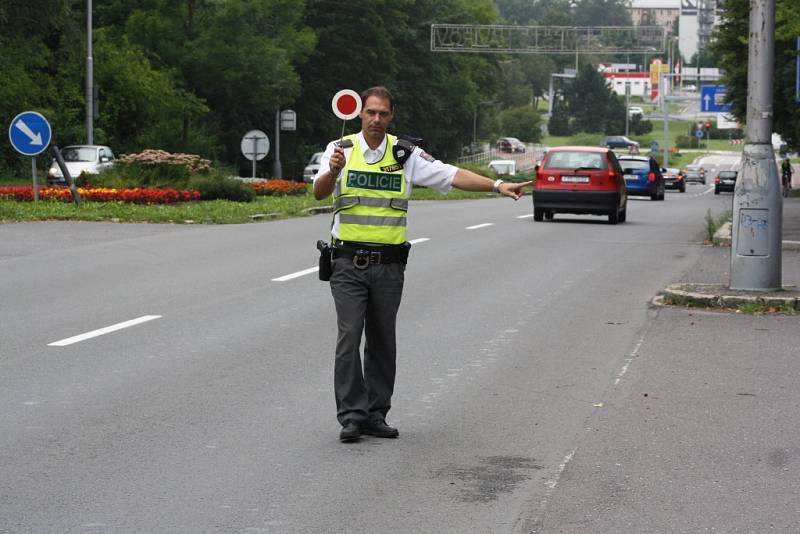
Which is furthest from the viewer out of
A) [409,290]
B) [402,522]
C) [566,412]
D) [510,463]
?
[409,290]

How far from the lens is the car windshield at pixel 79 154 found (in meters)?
42.8

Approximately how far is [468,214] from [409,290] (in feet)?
51.9

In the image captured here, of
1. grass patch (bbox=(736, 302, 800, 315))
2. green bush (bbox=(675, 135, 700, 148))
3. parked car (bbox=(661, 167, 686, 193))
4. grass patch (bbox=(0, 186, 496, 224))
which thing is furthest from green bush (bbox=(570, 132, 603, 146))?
grass patch (bbox=(736, 302, 800, 315))

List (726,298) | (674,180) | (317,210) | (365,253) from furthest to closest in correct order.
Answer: (674,180), (317,210), (726,298), (365,253)

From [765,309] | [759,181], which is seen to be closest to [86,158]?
[759,181]

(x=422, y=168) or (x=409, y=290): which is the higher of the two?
(x=422, y=168)

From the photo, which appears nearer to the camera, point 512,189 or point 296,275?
point 512,189

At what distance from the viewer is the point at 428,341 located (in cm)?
1152

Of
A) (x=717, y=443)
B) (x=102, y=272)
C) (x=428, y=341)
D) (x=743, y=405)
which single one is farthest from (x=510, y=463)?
(x=102, y=272)

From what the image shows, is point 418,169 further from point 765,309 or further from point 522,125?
point 522,125

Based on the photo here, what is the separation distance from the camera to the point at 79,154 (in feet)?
141

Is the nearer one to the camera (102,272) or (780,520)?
(780,520)

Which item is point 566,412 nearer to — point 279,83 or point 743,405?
point 743,405

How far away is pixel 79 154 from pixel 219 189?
11.7 metres
